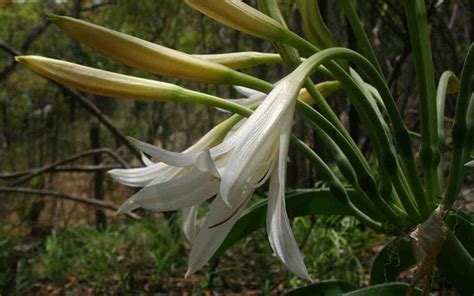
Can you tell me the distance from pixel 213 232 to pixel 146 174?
0.19 metres

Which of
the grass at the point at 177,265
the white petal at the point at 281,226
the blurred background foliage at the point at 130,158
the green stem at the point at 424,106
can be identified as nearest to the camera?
the white petal at the point at 281,226

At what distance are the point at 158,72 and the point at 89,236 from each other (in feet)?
9.43

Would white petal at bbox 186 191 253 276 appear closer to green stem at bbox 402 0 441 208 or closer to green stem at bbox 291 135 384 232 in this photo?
green stem at bbox 291 135 384 232

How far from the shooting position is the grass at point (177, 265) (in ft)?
6.83

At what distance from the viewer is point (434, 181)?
87cm

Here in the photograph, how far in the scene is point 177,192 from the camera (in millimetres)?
745

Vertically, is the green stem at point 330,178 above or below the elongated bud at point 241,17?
below

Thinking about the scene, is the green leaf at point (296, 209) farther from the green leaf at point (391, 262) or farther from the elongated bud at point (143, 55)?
the elongated bud at point (143, 55)

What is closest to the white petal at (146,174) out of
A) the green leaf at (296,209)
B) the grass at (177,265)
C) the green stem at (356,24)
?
the green leaf at (296,209)

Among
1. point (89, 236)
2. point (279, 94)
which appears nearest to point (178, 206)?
point (279, 94)

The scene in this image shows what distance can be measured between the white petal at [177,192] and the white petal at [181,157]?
3 cm

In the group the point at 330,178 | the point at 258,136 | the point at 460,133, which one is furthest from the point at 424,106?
the point at 258,136

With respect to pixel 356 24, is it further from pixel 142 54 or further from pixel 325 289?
pixel 325 289

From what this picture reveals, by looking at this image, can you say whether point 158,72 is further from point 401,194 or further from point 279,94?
point 401,194
